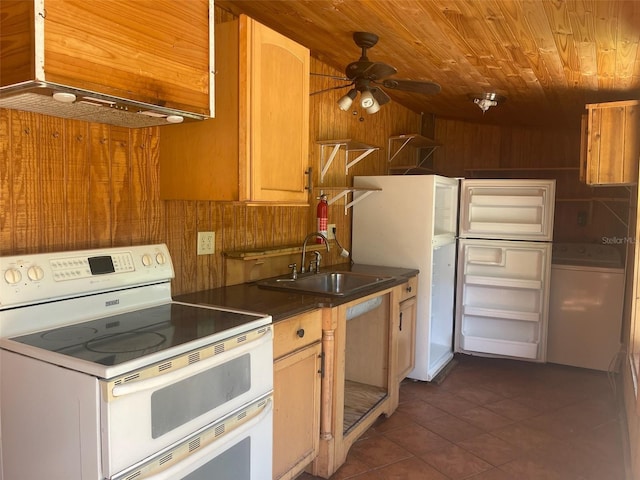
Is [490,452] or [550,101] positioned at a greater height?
[550,101]

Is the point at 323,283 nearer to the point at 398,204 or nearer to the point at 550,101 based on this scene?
the point at 398,204

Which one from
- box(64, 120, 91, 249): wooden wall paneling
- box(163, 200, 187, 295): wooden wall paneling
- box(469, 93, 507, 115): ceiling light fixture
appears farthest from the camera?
box(469, 93, 507, 115): ceiling light fixture

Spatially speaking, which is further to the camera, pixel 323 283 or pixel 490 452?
pixel 323 283

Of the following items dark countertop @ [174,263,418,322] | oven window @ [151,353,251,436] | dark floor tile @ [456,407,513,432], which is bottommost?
dark floor tile @ [456,407,513,432]

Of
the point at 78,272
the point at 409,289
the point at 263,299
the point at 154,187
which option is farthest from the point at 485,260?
the point at 78,272

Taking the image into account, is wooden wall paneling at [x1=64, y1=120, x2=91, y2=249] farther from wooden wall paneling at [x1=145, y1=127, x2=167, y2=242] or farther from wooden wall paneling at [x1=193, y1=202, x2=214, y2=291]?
wooden wall paneling at [x1=193, y1=202, x2=214, y2=291]

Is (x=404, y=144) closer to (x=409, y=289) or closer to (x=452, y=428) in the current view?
(x=409, y=289)

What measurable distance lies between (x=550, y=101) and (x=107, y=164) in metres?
3.18

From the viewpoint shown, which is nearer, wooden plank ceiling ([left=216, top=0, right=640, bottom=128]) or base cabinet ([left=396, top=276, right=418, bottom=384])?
wooden plank ceiling ([left=216, top=0, right=640, bottom=128])

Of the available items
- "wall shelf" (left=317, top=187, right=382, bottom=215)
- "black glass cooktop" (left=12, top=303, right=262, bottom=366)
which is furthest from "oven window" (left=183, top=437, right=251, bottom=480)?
"wall shelf" (left=317, top=187, right=382, bottom=215)

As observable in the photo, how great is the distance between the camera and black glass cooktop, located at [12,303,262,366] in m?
1.30

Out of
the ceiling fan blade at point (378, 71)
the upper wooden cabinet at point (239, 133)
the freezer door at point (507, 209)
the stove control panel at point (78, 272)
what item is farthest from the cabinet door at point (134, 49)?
the freezer door at point (507, 209)

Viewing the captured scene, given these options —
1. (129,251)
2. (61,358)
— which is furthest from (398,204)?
(61,358)

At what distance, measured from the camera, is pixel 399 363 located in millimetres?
3016
